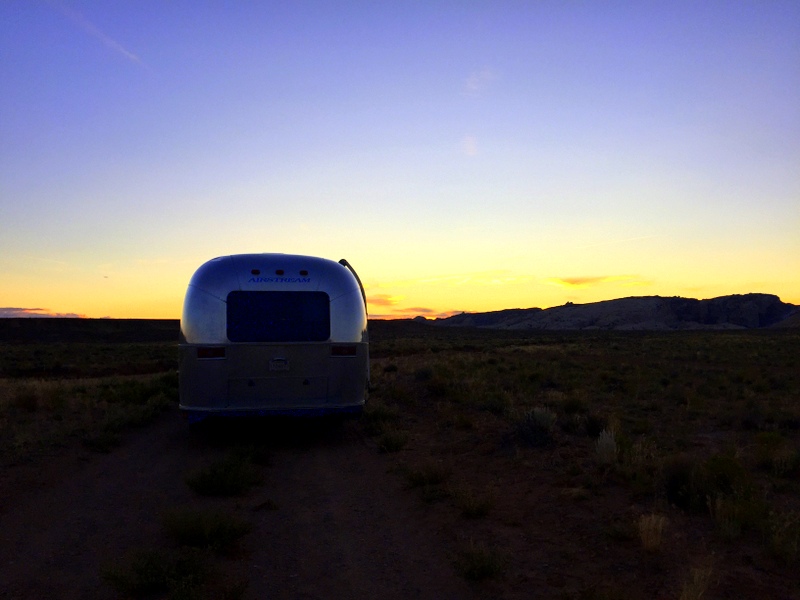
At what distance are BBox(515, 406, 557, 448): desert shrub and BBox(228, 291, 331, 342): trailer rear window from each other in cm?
328

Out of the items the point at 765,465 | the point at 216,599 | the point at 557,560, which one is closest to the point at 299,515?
the point at 216,599

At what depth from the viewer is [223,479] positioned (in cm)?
791

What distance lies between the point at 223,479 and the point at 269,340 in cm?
262

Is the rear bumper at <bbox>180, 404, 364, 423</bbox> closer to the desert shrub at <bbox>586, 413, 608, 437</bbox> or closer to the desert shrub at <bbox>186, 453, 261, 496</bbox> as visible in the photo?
the desert shrub at <bbox>186, 453, 261, 496</bbox>

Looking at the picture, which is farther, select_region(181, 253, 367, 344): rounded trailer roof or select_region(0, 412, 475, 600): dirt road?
select_region(181, 253, 367, 344): rounded trailer roof

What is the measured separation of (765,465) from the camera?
8086 millimetres

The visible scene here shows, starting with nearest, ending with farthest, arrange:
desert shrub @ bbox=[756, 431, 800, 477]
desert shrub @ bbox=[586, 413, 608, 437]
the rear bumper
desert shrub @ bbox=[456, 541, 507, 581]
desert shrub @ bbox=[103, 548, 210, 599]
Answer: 1. desert shrub @ bbox=[103, 548, 210, 599]
2. desert shrub @ bbox=[456, 541, 507, 581]
3. desert shrub @ bbox=[756, 431, 800, 477]
4. the rear bumper
5. desert shrub @ bbox=[586, 413, 608, 437]

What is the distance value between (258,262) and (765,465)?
744 centimetres

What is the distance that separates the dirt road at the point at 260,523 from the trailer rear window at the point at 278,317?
1817 millimetres

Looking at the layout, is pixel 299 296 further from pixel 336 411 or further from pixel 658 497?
pixel 658 497

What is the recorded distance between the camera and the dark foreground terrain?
16.9ft

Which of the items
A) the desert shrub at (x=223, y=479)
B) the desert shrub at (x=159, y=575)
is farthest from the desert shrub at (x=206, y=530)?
the desert shrub at (x=223, y=479)

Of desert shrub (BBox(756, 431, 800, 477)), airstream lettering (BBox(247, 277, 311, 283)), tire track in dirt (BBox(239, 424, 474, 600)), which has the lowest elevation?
tire track in dirt (BBox(239, 424, 474, 600))

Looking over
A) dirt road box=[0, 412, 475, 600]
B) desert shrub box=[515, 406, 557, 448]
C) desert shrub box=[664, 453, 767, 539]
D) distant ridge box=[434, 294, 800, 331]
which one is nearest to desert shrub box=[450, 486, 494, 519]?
dirt road box=[0, 412, 475, 600]
